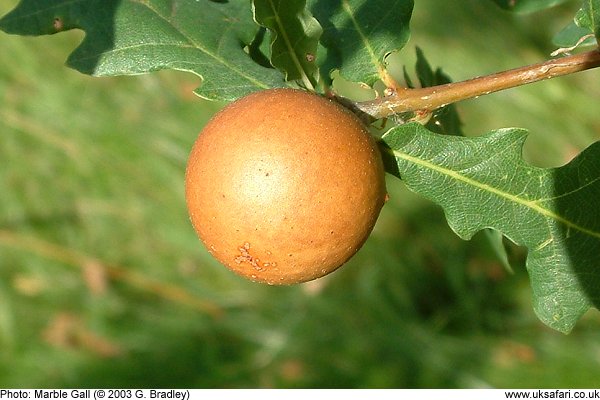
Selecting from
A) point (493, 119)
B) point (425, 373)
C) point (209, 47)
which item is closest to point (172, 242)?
point (425, 373)

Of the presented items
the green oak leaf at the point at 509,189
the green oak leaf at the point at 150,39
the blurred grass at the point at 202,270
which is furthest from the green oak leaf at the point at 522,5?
the blurred grass at the point at 202,270

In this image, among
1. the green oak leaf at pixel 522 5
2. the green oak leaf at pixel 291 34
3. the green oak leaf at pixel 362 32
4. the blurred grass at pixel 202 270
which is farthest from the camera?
the blurred grass at pixel 202 270

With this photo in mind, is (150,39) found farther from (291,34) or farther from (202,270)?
(202,270)

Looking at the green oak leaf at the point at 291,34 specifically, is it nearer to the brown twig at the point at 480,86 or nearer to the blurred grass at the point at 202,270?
the brown twig at the point at 480,86

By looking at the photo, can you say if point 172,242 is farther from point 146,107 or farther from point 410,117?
point 410,117

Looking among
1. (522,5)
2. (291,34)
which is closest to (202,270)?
(522,5)

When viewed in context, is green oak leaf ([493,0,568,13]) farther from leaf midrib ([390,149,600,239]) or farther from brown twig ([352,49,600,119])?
leaf midrib ([390,149,600,239])
